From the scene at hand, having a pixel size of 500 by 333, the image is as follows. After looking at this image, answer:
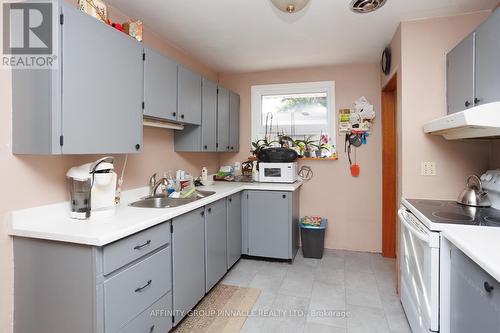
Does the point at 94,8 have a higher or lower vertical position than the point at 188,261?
higher

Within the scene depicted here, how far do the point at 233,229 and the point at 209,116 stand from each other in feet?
4.08

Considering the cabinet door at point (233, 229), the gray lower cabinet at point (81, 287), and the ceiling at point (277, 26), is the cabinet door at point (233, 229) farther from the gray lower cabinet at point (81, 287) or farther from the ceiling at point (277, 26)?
the ceiling at point (277, 26)

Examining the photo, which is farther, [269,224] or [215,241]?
[269,224]

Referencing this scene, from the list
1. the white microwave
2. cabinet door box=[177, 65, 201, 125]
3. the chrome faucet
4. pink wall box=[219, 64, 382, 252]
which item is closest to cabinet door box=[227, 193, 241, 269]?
the white microwave

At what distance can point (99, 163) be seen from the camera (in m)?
1.67

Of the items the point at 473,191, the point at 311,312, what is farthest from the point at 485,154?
the point at 311,312

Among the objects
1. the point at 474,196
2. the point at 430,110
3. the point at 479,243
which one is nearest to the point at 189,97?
the point at 430,110

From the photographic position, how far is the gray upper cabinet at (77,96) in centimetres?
144

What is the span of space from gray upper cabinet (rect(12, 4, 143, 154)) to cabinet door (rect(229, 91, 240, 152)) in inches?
74.3

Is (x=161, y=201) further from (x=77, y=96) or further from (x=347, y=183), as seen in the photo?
(x=347, y=183)

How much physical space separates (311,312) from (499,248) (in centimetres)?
146

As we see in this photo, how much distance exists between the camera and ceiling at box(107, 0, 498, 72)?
84.8 inches

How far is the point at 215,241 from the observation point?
262cm

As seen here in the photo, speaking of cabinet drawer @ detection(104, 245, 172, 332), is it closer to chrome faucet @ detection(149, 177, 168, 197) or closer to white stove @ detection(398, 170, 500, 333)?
chrome faucet @ detection(149, 177, 168, 197)
